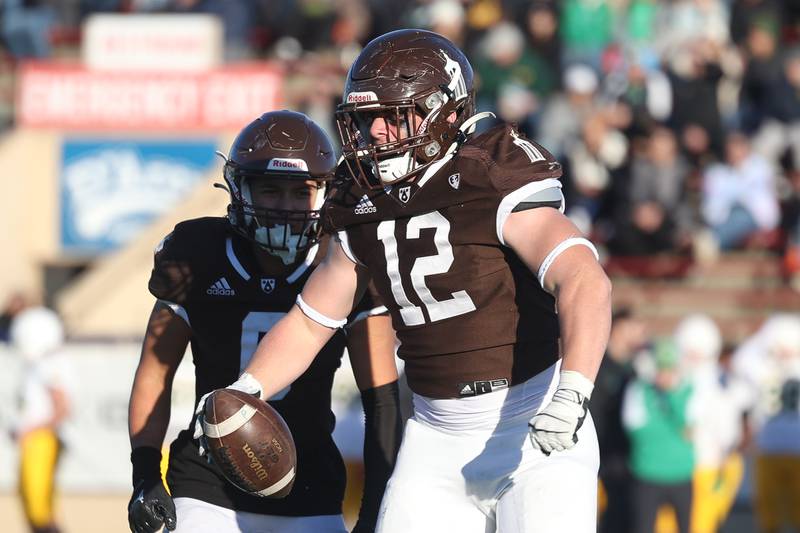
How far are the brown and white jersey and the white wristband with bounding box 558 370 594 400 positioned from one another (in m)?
0.41

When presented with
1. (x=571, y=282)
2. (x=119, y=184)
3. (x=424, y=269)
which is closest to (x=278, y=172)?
(x=424, y=269)

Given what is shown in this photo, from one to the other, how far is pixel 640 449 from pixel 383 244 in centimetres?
515

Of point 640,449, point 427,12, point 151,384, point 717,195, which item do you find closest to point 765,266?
point 717,195

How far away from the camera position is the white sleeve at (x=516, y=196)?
12.0 ft

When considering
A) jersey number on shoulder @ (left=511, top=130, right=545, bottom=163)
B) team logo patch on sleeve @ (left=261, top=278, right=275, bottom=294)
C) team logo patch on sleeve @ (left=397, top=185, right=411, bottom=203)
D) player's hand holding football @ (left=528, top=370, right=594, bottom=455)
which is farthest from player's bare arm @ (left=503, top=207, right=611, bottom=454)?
team logo patch on sleeve @ (left=261, top=278, right=275, bottom=294)

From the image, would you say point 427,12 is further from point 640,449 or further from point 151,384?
point 151,384

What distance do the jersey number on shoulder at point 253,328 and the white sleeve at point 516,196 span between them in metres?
0.91

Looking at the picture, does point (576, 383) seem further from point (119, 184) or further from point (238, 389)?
point (119, 184)

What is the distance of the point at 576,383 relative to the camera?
3.40 meters

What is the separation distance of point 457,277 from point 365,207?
33 centimetres

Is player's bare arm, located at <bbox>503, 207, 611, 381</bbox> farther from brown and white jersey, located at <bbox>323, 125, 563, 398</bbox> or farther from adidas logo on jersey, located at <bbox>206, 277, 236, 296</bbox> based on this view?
adidas logo on jersey, located at <bbox>206, 277, 236, 296</bbox>

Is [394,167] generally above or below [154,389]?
above

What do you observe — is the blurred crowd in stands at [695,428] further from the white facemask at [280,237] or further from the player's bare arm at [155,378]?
the white facemask at [280,237]

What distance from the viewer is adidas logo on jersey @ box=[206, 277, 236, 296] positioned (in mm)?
4309
